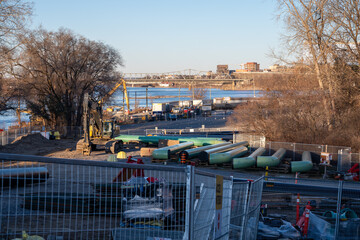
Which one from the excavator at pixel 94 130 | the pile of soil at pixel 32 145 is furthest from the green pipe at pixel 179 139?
the pile of soil at pixel 32 145

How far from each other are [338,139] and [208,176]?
25492mm

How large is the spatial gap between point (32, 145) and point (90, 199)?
31942 mm

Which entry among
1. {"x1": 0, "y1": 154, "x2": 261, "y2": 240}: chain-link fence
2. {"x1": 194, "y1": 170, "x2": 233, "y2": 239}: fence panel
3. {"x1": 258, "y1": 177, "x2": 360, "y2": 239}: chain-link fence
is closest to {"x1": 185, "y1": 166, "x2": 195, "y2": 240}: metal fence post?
{"x1": 0, "y1": 154, "x2": 261, "y2": 240}: chain-link fence

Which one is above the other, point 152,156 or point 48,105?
point 48,105

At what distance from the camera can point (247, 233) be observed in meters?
6.62

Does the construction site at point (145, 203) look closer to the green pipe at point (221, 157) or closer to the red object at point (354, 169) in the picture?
the red object at point (354, 169)

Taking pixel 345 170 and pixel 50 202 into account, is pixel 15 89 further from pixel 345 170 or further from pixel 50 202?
pixel 50 202

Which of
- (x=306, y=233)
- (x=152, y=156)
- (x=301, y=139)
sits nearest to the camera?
(x=306, y=233)

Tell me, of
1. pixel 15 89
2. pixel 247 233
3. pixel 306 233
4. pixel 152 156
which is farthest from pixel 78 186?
pixel 15 89

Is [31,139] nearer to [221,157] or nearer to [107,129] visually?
[107,129]

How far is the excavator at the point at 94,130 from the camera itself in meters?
28.8

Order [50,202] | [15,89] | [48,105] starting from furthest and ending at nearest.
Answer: [48,105] → [15,89] → [50,202]

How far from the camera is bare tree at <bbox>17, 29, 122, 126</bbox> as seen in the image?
146ft

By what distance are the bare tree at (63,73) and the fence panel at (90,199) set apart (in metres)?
40.4
